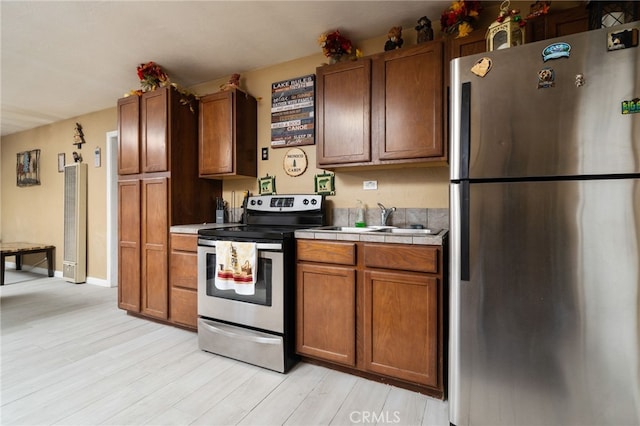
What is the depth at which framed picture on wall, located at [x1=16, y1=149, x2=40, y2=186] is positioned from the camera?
5086 mm

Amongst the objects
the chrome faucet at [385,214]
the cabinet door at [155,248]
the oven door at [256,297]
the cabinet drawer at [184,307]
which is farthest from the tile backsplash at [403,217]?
the cabinet door at [155,248]

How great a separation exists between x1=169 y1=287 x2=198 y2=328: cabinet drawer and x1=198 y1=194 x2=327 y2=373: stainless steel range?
276 millimetres

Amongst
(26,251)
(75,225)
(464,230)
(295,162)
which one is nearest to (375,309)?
(464,230)

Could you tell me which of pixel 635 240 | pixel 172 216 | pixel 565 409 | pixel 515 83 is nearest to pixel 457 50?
pixel 515 83

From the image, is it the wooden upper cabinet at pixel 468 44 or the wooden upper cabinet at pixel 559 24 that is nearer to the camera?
the wooden upper cabinet at pixel 559 24

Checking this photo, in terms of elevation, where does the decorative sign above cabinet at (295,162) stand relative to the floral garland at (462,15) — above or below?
below

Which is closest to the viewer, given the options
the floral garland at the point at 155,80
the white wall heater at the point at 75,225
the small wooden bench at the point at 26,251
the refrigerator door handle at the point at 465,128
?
the refrigerator door handle at the point at 465,128

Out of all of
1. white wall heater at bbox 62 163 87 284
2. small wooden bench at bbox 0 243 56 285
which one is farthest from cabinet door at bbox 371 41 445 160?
small wooden bench at bbox 0 243 56 285

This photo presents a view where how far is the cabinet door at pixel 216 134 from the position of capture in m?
2.75

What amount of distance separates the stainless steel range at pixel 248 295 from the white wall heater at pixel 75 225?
10.6 feet

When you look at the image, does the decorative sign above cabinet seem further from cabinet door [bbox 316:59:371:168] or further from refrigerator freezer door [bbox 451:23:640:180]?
refrigerator freezer door [bbox 451:23:640:180]

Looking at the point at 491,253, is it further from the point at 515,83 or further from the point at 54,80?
the point at 54,80

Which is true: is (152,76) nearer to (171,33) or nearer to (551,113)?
(171,33)

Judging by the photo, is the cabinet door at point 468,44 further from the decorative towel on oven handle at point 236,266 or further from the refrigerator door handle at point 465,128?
the decorative towel on oven handle at point 236,266
